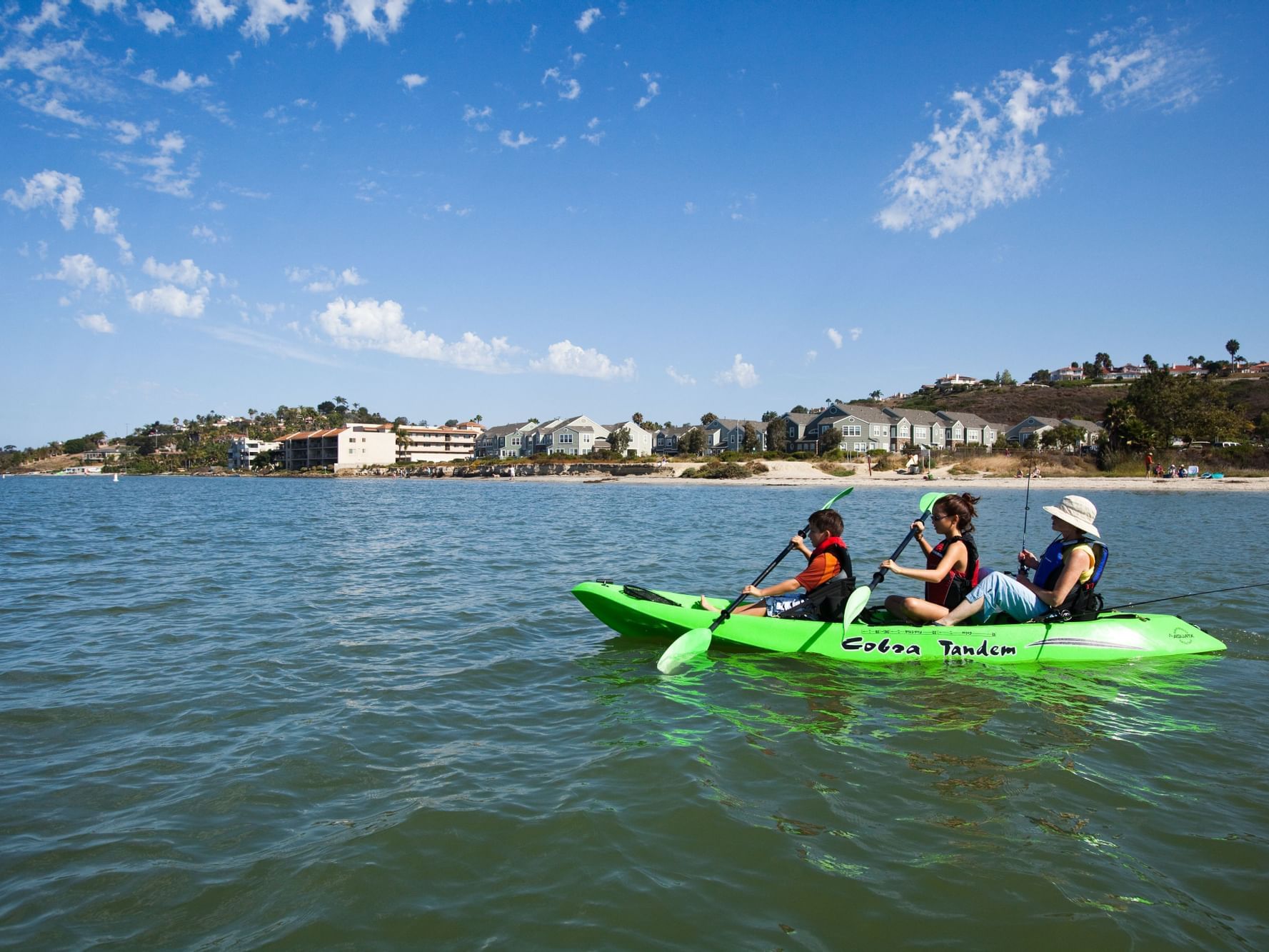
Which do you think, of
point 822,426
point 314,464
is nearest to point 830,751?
point 822,426

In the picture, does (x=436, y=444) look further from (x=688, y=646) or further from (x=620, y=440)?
(x=688, y=646)

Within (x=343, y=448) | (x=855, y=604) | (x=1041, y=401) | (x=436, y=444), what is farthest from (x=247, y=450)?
(x=855, y=604)

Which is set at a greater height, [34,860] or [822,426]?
[822,426]

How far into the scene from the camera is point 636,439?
103062 millimetres

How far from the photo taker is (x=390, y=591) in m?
12.9

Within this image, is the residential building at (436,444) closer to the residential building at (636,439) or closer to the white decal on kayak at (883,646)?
the residential building at (636,439)

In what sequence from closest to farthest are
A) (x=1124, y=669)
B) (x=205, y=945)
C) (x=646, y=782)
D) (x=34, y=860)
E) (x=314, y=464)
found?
(x=205, y=945)
(x=34, y=860)
(x=646, y=782)
(x=1124, y=669)
(x=314, y=464)

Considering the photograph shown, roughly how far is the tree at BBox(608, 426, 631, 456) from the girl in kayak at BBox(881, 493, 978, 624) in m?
88.3

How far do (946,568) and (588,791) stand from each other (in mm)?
4711

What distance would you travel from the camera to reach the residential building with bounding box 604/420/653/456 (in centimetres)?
9975

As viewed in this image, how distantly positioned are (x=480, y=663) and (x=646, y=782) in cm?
349

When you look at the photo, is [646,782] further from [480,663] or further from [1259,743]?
[1259,743]

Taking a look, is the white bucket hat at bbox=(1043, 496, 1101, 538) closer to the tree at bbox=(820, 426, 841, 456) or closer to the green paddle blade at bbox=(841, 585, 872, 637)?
the green paddle blade at bbox=(841, 585, 872, 637)

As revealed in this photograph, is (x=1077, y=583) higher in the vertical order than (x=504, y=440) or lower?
lower
